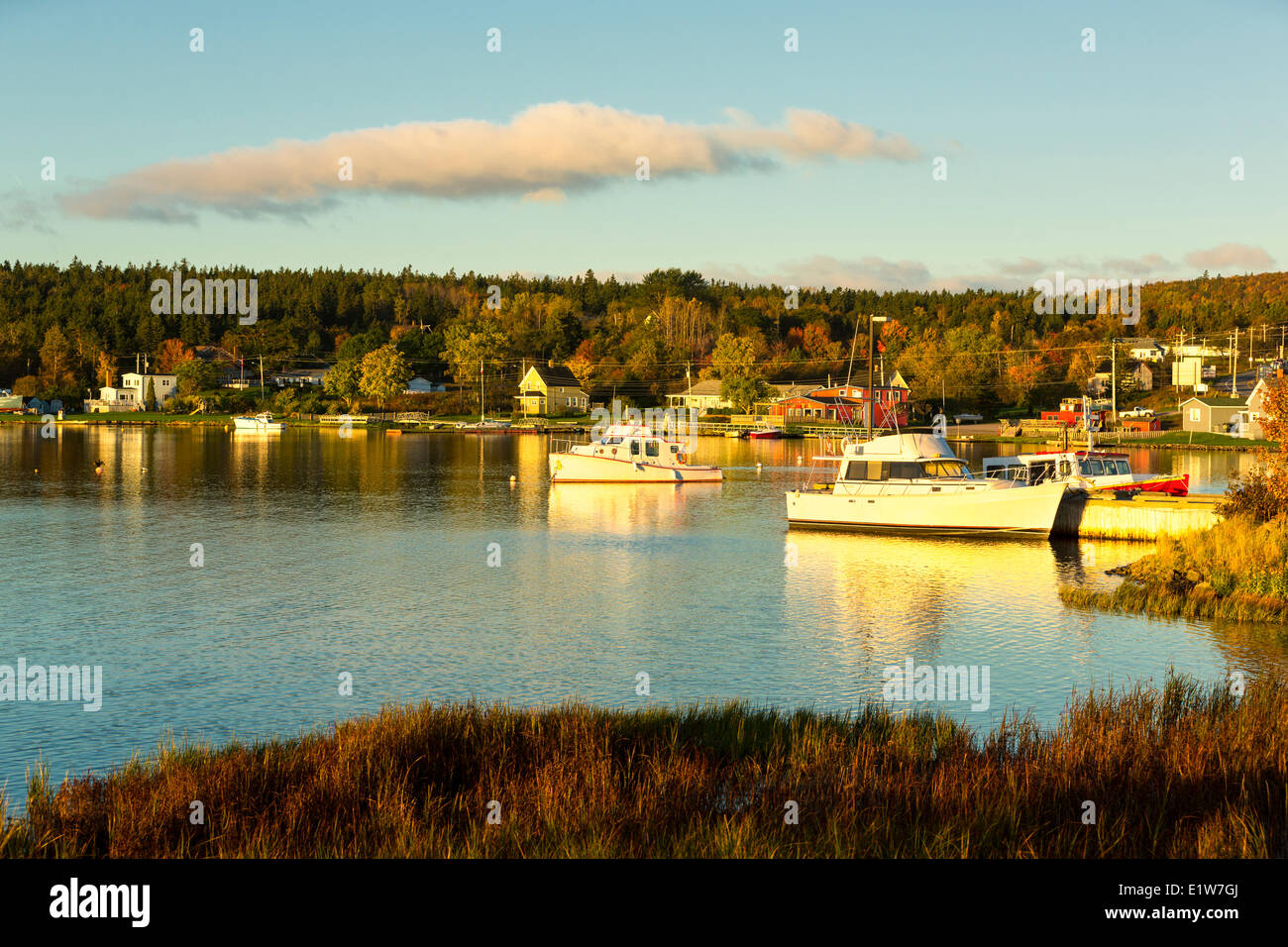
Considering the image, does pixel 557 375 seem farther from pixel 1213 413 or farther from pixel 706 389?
pixel 1213 413

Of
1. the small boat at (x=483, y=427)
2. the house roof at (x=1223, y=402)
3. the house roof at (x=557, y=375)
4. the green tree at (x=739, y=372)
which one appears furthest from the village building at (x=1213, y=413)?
the house roof at (x=557, y=375)

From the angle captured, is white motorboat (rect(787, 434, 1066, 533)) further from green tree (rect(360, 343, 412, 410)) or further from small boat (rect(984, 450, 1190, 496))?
green tree (rect(360, 343, 412, 410))

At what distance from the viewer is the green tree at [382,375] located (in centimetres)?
18412

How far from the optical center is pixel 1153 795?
12.8 meters

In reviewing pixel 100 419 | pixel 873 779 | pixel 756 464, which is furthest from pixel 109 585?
pixel 100 419

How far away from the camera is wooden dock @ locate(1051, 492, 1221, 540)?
133 feet

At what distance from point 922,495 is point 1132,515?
8117 millimetres

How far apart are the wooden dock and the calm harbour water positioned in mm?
1153

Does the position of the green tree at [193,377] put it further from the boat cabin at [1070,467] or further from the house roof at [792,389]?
the boat cabin at [1070,467]

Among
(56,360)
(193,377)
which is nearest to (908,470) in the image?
(193,377)

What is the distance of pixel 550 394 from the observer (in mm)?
182375

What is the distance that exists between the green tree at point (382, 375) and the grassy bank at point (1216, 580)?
532ft

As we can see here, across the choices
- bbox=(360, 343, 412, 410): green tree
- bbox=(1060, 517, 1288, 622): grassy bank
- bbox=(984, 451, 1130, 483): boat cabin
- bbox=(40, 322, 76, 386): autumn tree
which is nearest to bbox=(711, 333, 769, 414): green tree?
bbox=(360, 343, 412, 410): green tree
